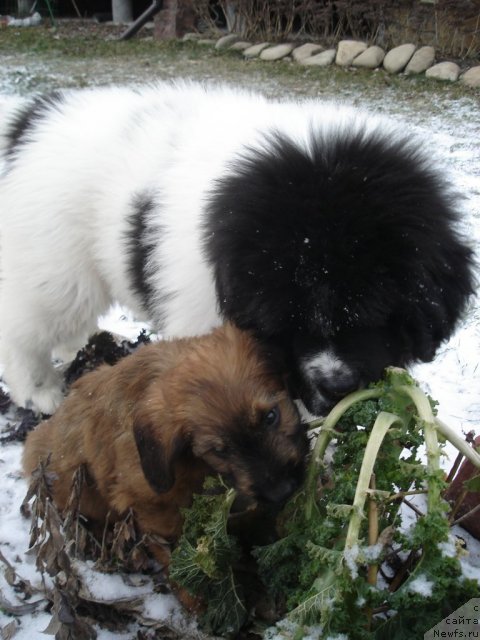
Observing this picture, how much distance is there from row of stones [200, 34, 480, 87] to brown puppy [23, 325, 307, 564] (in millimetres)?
9009

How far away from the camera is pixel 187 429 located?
6.66 feet

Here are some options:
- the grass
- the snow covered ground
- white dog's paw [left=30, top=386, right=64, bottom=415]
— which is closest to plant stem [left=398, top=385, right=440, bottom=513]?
the snow covered ground

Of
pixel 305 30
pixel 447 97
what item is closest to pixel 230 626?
pixel 447 97

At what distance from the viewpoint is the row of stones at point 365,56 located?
34.0 feet

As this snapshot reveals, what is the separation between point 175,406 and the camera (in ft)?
6.73

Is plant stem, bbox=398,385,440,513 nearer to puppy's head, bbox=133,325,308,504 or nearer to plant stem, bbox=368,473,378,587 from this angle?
plant stem, bbox=368,473,378,587

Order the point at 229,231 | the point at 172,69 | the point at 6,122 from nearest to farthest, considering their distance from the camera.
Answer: the point at 229,231, the point at 6,122, the point at 172,69

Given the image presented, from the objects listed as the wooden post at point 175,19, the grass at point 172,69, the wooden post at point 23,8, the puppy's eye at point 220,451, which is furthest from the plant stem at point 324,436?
the wooden post at point 23,8

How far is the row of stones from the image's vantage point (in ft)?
34.0

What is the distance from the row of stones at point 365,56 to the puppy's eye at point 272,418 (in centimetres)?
911

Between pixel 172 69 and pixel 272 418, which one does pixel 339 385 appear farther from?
pixel 172 69

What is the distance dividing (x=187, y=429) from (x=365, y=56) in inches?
427

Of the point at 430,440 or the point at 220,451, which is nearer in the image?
the point at 430,440

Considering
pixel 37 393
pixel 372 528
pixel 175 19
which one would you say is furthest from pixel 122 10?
pixel 372 528
